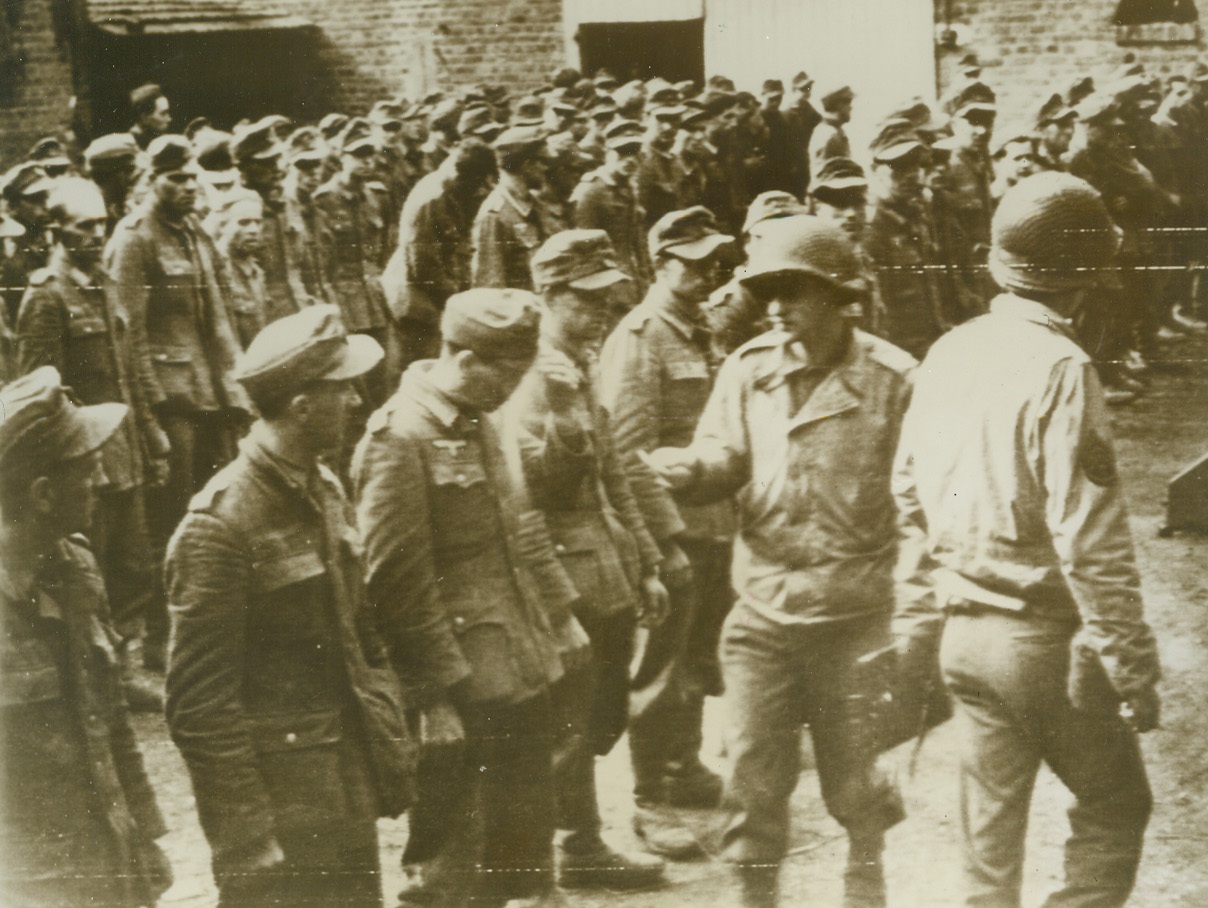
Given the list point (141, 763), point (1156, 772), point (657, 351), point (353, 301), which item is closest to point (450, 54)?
point (353, 301)

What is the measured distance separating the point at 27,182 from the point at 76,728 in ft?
5.63

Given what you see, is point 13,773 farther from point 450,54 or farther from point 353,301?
point 450,54

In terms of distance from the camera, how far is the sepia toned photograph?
13.4 feet

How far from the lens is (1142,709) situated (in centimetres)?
408

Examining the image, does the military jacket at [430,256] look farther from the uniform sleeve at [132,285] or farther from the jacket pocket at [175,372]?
the uniform sleeve at [132,285]

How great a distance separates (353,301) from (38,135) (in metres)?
1.16

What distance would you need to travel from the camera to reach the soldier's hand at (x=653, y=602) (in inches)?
167

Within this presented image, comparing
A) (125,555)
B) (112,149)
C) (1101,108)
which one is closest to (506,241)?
(112,149)

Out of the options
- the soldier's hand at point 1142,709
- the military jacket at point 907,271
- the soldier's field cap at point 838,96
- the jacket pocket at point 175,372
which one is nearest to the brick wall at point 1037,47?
the soldier's field cap at point 838,96

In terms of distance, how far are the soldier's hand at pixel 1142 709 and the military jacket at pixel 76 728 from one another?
2957 mm

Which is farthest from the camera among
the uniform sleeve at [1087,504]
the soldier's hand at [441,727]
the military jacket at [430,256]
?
the military jacket at [430,256]

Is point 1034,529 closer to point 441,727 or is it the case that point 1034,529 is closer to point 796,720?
point 796,720

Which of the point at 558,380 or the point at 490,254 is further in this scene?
the point at 490,254

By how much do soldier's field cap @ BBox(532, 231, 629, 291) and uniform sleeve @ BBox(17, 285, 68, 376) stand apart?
1501 millimetres
